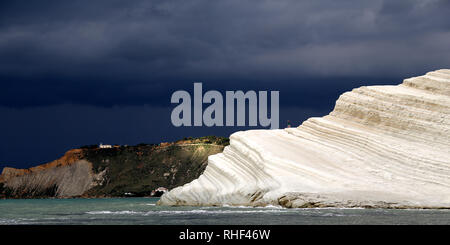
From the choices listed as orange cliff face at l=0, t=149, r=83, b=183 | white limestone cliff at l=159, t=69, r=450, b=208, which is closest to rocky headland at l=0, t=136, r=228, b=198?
orange cliff face at l=0, t=149, r=83, b=183

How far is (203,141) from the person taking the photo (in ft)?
495

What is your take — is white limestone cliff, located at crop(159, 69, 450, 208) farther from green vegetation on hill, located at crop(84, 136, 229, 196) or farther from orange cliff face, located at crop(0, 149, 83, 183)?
orange cliff face, located at crop(0, 149, 83, 183)

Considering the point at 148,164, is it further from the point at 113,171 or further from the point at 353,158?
the point at 353,158

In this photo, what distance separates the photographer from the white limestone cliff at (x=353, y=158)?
4032 cm

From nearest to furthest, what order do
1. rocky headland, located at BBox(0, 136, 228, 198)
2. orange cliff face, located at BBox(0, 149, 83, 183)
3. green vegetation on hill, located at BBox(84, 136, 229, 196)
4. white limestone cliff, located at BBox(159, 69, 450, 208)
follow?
white limestone cliff, located at BBox(159, 69, 450, 208), green vegetation on hill, located at BBox(84, 136, 229, 196), rocky headland, located at BBox(0, 136, 228, 198), orange cliff face, located at BBox(0, 149, 83, 183)

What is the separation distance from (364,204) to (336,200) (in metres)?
1.61

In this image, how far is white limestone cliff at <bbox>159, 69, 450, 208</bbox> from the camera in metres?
40.3

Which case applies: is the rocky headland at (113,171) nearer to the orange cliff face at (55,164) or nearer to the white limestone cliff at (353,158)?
the orange cliff face at (55,164)

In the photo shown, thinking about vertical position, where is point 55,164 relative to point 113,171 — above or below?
above

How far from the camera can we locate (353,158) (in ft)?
149

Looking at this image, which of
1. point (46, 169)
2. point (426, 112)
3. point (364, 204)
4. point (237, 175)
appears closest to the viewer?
point (364, 204)

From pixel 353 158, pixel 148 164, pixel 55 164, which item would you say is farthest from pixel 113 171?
pixel 353 158
